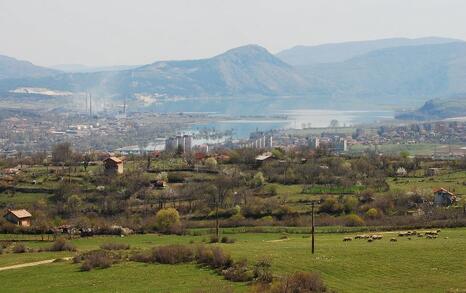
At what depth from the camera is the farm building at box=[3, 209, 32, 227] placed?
120ft

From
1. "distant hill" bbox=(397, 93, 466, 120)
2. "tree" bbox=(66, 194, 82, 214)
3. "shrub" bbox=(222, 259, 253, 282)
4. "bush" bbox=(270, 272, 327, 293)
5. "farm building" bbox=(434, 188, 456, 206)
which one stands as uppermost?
"distant hill" bbox=(397, 93, 466, 120)

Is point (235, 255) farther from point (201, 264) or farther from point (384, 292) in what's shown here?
point (384, 292)

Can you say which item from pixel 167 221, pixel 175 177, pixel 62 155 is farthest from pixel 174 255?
pixel 62 155

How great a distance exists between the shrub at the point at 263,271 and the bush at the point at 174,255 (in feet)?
9.88

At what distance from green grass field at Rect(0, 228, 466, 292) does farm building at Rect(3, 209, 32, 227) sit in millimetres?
15047

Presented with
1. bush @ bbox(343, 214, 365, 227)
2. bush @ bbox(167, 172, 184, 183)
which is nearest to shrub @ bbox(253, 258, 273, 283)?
bush @ bbox(343, 214, 365, 227)

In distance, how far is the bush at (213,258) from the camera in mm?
19641

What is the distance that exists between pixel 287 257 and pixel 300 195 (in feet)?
79.5

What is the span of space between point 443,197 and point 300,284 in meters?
26.1

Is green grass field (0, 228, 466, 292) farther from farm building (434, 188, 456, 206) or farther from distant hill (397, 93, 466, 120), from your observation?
distant hill (397, 93, 466, 120)

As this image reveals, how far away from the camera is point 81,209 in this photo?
42688mm

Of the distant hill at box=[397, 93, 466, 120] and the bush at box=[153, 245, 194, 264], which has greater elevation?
the distant hill at box=[397, 93, 466, 120]

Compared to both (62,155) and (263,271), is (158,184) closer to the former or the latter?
(62,155)

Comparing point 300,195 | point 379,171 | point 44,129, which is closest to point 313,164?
point 379,171
